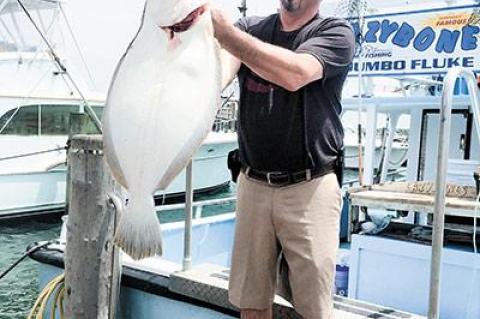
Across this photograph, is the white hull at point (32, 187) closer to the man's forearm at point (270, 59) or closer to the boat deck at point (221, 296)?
the boat deck at point (221, 296)

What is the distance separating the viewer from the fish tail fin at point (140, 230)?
1606 mm

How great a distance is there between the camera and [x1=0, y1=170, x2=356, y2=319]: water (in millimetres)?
7809

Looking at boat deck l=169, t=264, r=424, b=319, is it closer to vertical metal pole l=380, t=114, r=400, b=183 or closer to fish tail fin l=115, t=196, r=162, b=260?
fish tail fin l=115, t=196, r=162, b=260

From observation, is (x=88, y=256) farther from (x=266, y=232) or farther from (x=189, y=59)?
(x=189, y=59)

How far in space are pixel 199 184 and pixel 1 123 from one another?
6.68 meters

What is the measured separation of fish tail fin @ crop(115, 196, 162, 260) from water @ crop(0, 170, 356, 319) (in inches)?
215

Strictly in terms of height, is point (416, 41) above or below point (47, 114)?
above

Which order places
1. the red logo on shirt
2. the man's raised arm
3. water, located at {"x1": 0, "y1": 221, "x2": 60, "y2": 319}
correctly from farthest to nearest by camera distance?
water, located at {"x1": 0, "y1": 221, "x2": 60, "y2": 319} < the red logo on shirt < the man's raised arm

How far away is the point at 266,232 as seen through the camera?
2451 mm

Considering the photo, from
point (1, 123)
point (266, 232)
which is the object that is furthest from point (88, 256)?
point (1, 123)

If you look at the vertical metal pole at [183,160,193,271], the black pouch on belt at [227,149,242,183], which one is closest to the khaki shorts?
the black pouch on belt at [227,149,242,183]

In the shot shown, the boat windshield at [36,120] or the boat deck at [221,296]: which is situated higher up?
the boat windshield at [36,120]

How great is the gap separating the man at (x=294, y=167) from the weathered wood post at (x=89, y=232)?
1.19 metres

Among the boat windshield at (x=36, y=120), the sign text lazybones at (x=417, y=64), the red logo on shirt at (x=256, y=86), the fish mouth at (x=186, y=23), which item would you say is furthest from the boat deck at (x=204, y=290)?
the boat windshield at (x=36, y=120)
